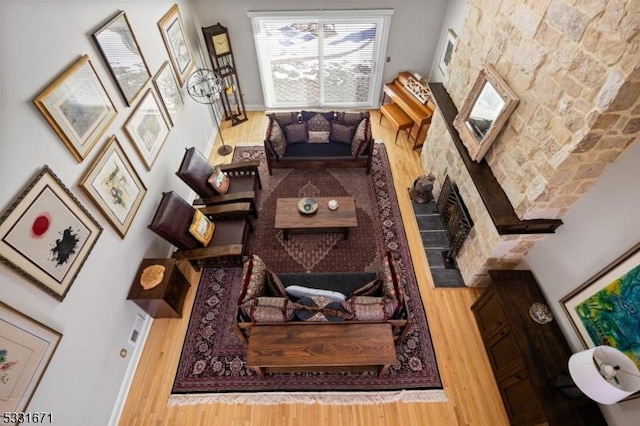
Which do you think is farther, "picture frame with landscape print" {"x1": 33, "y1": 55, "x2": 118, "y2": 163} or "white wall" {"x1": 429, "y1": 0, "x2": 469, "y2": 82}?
"white wall" {"x1": 429, "y1": 0, "x2": 469, "y2": 82}

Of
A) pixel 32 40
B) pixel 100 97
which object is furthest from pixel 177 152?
pixel 32 40

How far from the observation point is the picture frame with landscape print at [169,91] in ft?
12.6

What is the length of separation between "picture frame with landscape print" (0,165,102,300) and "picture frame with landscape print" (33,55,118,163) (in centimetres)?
39

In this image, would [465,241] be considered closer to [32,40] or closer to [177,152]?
[177,152]

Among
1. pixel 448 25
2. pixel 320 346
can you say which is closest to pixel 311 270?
pixel 320 346

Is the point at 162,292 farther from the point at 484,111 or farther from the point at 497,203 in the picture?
the point at 484,111

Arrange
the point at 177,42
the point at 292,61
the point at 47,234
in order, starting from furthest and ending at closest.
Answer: the point at 292,61
the point at 177,42
the point at 47,234

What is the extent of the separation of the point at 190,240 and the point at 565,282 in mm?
3840

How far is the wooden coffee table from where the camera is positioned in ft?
13.0

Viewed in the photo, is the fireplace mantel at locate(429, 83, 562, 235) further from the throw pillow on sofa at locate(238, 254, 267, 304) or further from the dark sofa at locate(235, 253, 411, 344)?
the throw pillow on sofa at locate(238, 254, 267, 304)

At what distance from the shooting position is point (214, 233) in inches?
150

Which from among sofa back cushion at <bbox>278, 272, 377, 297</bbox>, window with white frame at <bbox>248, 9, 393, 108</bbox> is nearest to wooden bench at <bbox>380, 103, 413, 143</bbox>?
window with white frame at <bbox>248, 9, 393, 108</bbox>

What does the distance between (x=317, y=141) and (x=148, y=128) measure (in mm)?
2478

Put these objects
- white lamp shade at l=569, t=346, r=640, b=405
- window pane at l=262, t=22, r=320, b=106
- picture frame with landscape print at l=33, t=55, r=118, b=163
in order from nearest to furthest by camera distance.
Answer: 1. white lamp shade at l=569, t=346, r=640, b=405
2. picture frame with landscape print at l=33, t=55, r=118, b=163
3. window pane at l=262, t=22, r=320, b=106
